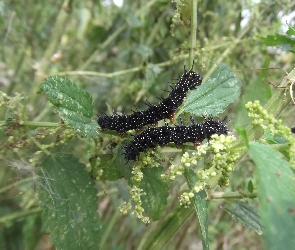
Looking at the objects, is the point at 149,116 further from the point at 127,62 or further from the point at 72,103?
the point at 127,62

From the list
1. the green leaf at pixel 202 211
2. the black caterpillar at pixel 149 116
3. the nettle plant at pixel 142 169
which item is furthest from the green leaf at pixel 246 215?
the black caterpillar at pixel 149 116

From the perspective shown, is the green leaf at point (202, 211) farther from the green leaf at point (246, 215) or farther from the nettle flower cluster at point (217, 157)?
the green leaf at point (246, 215)

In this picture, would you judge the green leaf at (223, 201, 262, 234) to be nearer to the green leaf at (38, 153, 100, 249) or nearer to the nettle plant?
the nettle plant

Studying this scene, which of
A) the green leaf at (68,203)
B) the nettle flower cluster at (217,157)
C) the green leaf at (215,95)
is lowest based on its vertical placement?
the green leaf at (68,203)

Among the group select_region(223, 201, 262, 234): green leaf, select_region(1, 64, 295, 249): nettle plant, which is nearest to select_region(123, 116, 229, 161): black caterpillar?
select_region(1, 64, 295, 249): nettle plant

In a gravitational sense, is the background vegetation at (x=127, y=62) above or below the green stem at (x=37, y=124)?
above

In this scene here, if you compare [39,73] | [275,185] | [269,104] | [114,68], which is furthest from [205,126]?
[114,68]

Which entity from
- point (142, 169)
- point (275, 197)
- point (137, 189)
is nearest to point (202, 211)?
point (137, 189)
